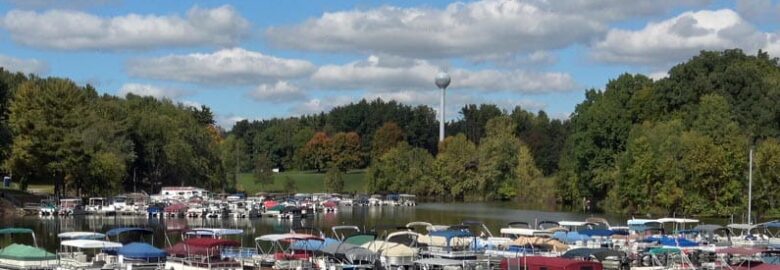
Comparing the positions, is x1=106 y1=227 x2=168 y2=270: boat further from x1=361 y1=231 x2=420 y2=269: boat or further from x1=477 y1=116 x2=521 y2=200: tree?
x1=477 y1=116 x2=521 y2=200: tree

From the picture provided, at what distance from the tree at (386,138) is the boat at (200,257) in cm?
13799

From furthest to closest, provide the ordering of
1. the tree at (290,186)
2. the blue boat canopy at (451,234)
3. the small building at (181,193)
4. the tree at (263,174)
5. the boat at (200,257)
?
the tree at (263,174), the tree at (290,186), the small building at (181,193), the blue boat canopy at (451,234), the boat at (200,257)

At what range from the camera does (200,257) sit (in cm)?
4709

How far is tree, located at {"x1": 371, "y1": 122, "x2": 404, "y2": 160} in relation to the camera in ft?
623

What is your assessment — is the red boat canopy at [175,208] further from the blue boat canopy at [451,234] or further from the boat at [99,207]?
the blue boat canopy at [451,234]

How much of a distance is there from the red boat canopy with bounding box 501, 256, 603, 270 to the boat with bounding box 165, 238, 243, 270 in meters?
11.5

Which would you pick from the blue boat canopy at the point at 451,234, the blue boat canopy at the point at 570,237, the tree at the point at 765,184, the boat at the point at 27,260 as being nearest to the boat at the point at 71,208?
the blue boat canopy at the point at 451,234

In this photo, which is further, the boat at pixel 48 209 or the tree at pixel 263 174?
the tree at pixel 263 174

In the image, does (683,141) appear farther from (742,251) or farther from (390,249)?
(390,249)

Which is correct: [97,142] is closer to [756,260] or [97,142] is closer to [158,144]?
[158,144]

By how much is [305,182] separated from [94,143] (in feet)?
216

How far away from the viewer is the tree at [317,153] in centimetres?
18825

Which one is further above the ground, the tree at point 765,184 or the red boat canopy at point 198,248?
the tree at point 765,184

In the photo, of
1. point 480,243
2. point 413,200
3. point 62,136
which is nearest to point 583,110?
point 413,200
